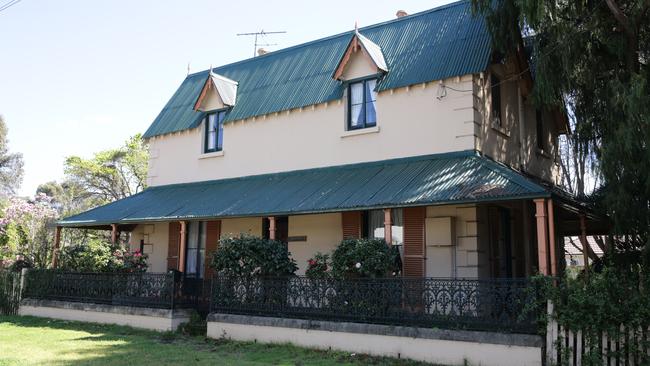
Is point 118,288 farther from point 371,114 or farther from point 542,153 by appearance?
point 542,153

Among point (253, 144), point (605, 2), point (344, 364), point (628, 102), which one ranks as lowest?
point (344, 364)

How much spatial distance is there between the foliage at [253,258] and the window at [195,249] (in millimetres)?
4599

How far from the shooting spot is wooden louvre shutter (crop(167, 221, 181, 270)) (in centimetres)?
1852

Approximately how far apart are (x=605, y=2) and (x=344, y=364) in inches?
315

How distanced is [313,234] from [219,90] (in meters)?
5.83

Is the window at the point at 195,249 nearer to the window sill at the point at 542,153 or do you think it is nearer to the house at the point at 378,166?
the house at the point at 378,166

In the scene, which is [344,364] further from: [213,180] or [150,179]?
[150,179]

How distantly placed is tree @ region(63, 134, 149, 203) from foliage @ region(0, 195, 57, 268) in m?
15.5

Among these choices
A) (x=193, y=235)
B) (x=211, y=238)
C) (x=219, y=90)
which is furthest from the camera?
(x=193, y=235)

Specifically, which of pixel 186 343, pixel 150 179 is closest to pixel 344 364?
pixel 186 343

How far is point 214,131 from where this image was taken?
1889 centimetres

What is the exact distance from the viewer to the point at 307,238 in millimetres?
15688

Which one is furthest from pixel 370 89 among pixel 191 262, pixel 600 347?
pixel 600 347

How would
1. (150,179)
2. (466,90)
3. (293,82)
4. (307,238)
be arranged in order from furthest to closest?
(150,179), (293,82), (307,238), (466,90)
